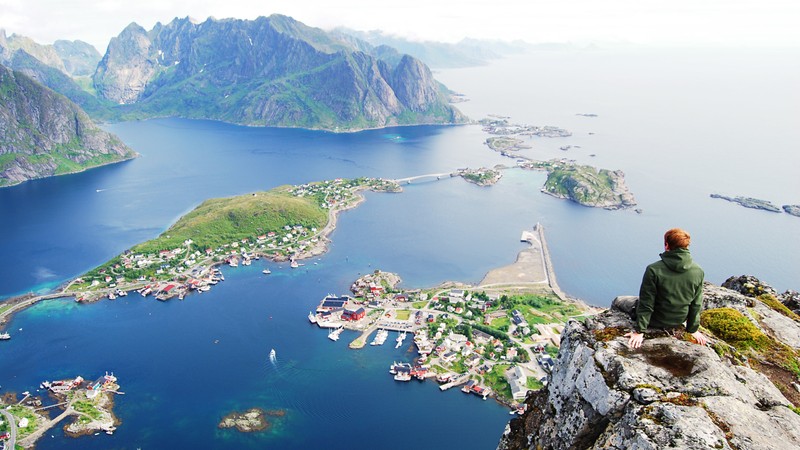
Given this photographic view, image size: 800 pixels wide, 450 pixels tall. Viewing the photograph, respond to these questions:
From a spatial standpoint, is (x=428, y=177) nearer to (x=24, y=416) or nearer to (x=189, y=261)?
(x=189, y=261)

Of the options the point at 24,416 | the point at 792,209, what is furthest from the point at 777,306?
the point at 792,209

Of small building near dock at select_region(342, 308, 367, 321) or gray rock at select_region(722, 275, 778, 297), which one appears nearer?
gray rock at select_region(722, 275, 778, 297)

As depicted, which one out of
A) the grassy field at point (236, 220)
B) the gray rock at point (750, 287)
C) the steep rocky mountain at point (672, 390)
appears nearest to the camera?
the steep rocky mountain at point (672, 390)

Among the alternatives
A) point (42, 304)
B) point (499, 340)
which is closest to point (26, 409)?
point (42, 304)

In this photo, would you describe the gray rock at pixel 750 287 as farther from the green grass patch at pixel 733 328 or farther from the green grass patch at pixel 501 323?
the green grass patch at pixel 501 323

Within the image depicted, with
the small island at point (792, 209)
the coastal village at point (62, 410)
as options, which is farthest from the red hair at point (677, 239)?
the small island at point (792, 209)

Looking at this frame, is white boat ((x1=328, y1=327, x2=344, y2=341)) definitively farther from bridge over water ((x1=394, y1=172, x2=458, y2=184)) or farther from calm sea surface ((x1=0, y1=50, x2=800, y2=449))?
bridge over water ((x1=394, y1=172, x2=458, y2=184))

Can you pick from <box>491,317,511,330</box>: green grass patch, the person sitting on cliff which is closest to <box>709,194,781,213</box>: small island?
<box>491,317,511,330</box>: green grass patch
